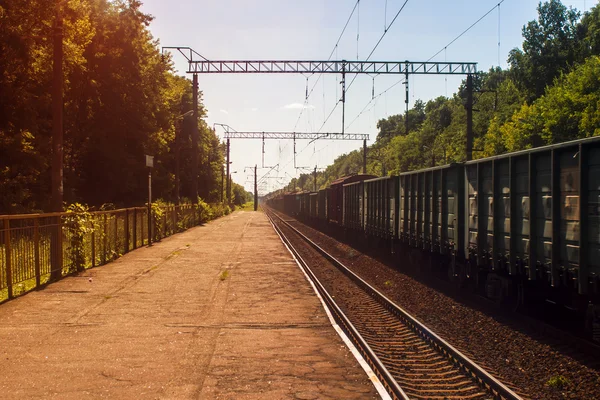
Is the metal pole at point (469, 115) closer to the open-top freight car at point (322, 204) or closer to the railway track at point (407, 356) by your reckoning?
the open-top freight car at point (322, 204)

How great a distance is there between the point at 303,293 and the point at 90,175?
1144 inches

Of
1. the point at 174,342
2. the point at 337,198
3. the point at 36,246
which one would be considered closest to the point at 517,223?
the point at 174,342

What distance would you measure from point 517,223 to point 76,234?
10.9m

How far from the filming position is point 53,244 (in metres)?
13.1

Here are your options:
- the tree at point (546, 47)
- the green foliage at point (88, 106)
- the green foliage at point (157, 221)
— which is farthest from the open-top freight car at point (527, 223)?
the tree at point (546, 47)

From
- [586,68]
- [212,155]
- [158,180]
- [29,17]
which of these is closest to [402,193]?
[29,17]

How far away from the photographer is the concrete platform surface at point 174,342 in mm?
5684

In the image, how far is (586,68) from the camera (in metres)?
52.9

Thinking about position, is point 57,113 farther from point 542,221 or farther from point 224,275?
point 542,221

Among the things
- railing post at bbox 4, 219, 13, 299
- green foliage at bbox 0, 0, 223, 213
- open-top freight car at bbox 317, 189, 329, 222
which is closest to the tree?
open-top freight car at bbox 317, 189, 329, 222

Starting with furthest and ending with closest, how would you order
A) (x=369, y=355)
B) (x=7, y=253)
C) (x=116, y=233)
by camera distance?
(x=116, y=233) < (x=7, y=253) < (x=369, y=355)

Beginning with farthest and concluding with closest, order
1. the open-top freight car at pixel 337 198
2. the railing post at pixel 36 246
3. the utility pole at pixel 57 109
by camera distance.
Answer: the open-top freight car at pixel 337 198 → the utility pole at pixel 57 109 → the railing post at pixel 36 246

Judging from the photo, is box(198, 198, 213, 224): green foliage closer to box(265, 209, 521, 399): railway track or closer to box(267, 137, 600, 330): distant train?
box(267, 137, 600, 330): distant train

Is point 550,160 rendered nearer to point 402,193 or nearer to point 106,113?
point 402,193
